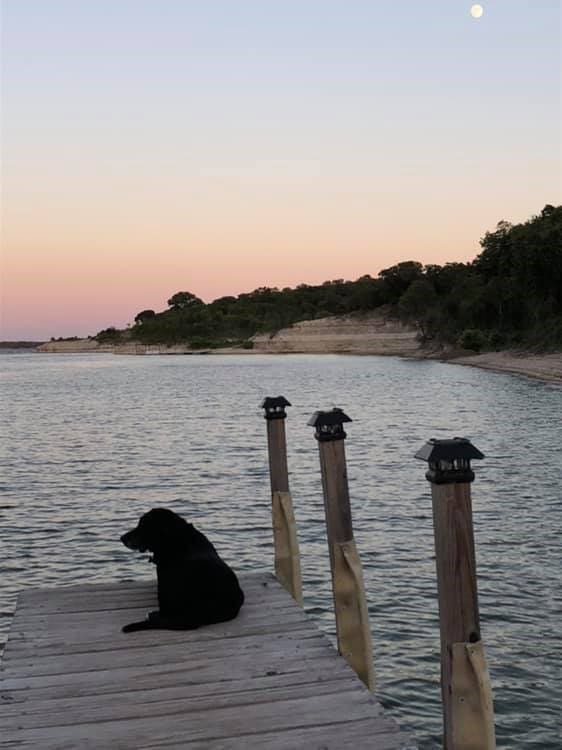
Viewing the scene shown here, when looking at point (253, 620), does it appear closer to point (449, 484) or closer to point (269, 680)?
point (269, 680)

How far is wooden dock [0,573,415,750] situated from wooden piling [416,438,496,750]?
377 mm

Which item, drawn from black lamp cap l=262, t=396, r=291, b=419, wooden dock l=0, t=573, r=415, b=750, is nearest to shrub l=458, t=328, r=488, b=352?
black lamp cap l=262, t=396, r=291, b=419

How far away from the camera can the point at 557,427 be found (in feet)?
96.3

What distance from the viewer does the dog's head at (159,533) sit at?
684cm

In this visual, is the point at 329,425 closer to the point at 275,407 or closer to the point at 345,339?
the point at 275,407

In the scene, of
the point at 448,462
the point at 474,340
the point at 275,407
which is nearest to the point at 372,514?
the point at 275,407

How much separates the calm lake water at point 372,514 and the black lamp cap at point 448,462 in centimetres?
311

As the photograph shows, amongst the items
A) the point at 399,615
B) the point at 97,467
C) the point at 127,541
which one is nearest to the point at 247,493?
the point at 97,467

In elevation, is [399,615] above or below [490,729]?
below

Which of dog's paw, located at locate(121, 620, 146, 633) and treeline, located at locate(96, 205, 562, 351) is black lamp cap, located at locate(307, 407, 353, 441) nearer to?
dog's paw, located at locate(121, 620, 146, 633)

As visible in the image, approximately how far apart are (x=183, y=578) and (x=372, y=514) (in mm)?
9429

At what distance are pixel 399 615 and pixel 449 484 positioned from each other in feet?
18.2

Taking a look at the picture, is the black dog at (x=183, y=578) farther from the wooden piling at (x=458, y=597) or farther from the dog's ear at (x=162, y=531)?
the wooden piling at (x=458, y=597)

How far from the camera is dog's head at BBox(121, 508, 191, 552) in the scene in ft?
22.4
